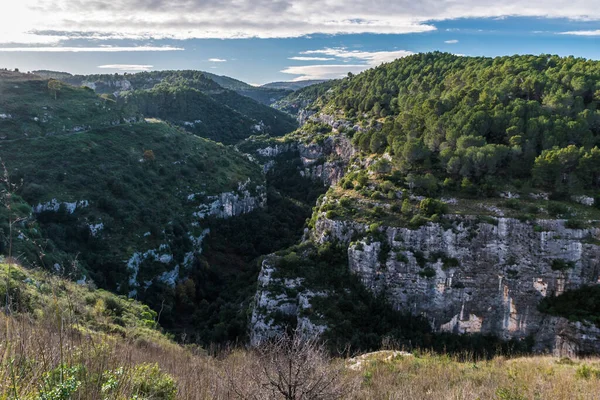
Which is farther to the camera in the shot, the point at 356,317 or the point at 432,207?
the point at 432,207

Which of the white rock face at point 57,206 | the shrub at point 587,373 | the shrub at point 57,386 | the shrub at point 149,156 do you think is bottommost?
the white rock face at point 57,206

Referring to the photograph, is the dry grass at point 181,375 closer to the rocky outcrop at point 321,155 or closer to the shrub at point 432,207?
the shrub at point 432,207

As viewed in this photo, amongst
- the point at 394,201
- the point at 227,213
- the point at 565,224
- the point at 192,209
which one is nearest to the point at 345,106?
the point at 227,213

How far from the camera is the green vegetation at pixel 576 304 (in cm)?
2355

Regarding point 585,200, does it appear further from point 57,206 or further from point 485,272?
point 57,206

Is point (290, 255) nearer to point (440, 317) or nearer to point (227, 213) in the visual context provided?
point (440, 317)

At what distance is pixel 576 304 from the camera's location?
80.1ft

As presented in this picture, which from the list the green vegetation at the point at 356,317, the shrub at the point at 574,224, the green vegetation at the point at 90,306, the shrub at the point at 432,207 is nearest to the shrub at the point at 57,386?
the green vegetation at the point at 90,306

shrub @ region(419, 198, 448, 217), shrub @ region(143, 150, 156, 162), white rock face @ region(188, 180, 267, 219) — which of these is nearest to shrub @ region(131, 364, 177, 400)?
shrub @ region(419, 198, 448, 217)

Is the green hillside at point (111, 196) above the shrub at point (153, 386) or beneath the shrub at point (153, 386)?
beneath

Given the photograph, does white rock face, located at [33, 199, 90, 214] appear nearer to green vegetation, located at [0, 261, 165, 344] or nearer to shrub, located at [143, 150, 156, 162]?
shrub, located at [143, 150, 156, 162]

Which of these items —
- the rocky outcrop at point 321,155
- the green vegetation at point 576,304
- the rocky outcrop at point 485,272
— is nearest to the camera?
the green vegetation at point 576,304

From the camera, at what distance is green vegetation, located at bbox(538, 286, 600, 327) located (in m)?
23.5

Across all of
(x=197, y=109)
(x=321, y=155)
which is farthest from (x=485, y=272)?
(x=197, y=109)
